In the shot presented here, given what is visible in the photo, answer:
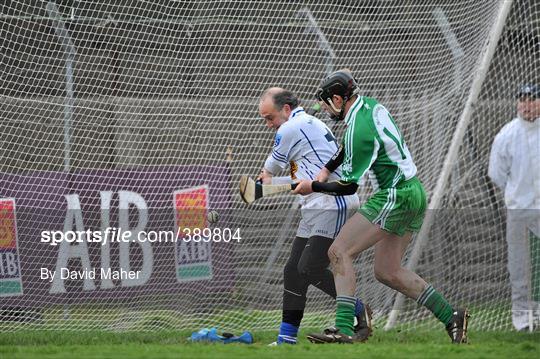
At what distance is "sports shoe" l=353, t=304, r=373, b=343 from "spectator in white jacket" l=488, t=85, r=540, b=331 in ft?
7.29

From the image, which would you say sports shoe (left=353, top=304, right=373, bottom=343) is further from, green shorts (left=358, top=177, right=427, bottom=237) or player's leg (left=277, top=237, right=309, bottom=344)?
green shorts (left=358, top=177, right=427, bottom=237)

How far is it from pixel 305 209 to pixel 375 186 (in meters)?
0.65

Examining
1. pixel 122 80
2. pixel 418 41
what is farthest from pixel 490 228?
pixel 122 80

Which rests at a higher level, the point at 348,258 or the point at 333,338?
the point at 348,258

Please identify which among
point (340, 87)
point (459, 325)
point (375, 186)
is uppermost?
point (340, 87)

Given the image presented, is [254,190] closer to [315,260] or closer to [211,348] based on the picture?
[315,260]

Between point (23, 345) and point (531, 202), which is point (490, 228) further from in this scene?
point (23, 345)

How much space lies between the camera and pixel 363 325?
25.7 feet

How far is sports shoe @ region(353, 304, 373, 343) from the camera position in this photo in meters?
7.80

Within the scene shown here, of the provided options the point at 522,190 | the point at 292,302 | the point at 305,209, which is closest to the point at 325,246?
the point at 305,209

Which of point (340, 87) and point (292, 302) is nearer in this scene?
point (340, 87)

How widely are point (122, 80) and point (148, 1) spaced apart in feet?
2.56

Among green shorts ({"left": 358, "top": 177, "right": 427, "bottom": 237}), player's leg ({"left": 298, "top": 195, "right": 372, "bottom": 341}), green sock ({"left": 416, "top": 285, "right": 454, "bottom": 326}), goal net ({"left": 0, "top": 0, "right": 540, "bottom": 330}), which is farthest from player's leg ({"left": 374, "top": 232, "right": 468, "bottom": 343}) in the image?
goal net ({"left": 0, "top": 0, "right": 540, "bottom": 330})

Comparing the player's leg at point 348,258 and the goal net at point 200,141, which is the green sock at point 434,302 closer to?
the player's leg at point 348,258
